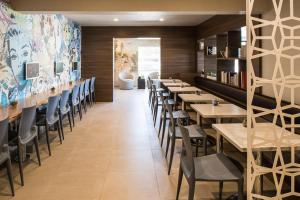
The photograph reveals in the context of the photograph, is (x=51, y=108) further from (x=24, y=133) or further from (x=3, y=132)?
(x=3, y=132)

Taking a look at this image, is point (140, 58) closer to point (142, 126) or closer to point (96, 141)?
point (142, 126)

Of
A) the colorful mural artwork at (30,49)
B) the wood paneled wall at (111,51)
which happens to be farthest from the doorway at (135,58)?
the colorful mural artwork at (30,49)

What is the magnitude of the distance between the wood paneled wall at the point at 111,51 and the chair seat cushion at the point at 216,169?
27.0 ft

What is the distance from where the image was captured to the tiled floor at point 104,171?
3.49 meters

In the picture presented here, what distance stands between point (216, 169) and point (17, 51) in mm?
4152

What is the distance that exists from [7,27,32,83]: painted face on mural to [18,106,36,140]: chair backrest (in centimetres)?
159

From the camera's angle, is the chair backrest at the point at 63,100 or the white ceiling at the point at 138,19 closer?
the chair backrest at the point at 63,100

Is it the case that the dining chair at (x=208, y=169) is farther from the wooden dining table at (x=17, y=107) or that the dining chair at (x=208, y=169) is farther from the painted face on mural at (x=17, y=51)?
the painted face on mural at (x=17, y=51)

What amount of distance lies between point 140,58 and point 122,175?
12.9 m

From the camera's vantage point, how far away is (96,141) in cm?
571

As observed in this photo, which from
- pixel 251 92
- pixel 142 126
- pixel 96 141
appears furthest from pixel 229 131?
pixel 142 126

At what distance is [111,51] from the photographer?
432 inches

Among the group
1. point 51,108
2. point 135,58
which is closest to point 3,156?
point 51,108

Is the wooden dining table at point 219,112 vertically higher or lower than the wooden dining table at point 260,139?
higher
